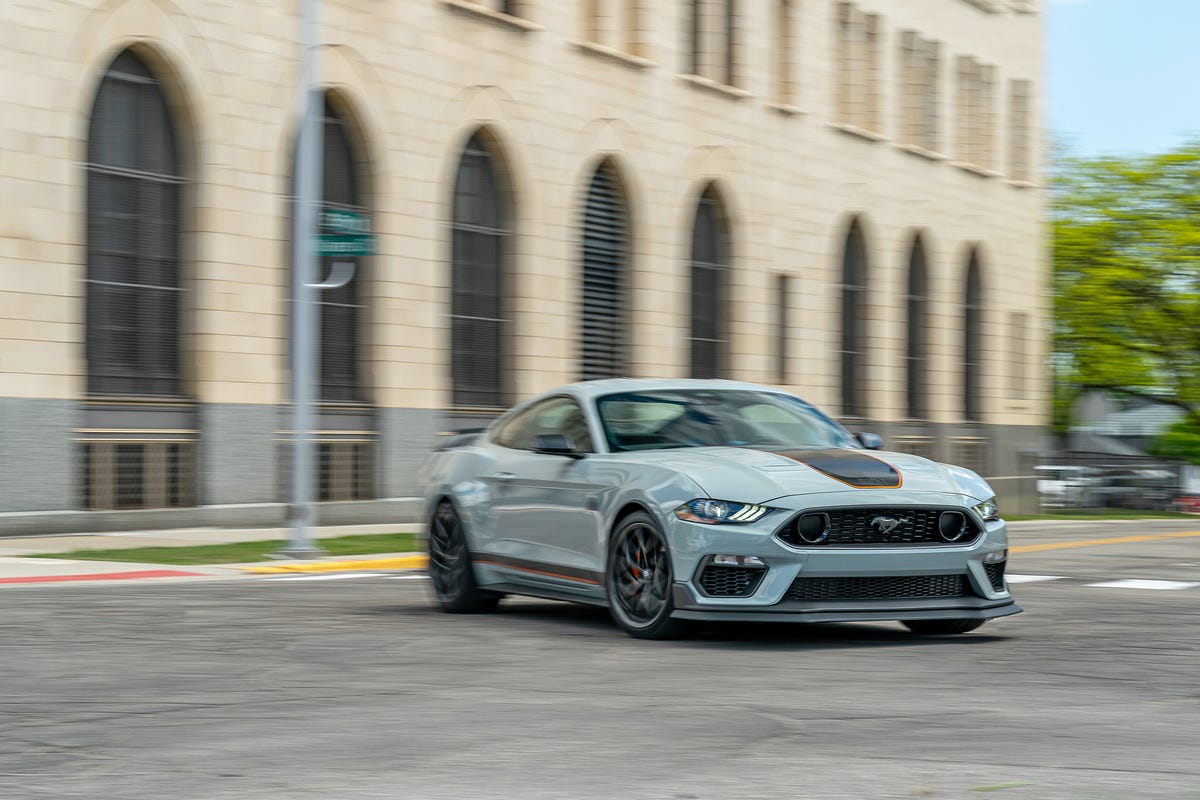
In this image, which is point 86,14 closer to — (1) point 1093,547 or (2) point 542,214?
(2) point 542,214

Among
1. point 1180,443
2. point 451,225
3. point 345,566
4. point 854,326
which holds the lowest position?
point 345,566

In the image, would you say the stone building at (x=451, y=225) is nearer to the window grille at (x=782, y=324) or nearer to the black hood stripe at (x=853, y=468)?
the window grille at (x=782, y=324)

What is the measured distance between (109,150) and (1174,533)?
15749mm

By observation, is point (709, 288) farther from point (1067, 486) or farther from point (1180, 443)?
point (1180, 443)

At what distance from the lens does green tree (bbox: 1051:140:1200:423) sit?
57.0 meters

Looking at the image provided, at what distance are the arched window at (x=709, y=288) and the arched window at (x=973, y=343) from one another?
12.3 metres

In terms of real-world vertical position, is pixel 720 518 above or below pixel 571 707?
above

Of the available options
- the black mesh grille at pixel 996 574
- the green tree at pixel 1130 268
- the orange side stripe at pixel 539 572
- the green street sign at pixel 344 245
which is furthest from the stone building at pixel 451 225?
the green tree at pixel 1130 268

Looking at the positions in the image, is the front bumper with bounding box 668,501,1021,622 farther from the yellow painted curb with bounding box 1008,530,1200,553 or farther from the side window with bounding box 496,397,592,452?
the yellow painted curb with bounding box 1008,530,1200,553

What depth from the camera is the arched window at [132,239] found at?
21.6 metres

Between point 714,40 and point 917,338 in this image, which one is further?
point 917,338

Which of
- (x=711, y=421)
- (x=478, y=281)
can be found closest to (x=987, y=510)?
(x=711, y=421)

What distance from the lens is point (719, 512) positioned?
927cm

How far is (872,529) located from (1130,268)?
51189 millimetres
